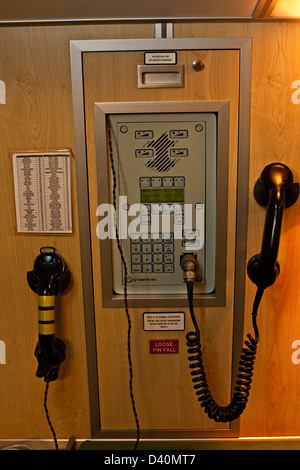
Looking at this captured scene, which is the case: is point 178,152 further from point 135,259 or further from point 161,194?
point 135,259

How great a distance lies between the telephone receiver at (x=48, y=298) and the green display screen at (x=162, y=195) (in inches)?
10.8

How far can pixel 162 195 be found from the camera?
745mm

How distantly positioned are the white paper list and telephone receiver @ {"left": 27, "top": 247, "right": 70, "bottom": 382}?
0.07 metres

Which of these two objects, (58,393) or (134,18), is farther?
(58,393)

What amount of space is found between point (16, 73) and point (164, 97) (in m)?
0.36

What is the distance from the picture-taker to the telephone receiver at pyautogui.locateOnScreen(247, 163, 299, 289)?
0.67m

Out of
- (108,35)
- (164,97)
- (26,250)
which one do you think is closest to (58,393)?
(26,250)

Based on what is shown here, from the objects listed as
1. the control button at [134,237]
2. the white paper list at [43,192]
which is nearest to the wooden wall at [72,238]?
the white paper list at [43,192]

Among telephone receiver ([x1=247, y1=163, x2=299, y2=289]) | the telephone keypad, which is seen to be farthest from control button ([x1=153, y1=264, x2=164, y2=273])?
telephone receiver ([x1=247, y1=163, x2=299, y2=289])

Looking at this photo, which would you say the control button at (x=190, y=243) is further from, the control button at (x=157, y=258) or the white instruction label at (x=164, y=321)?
the white instruction label at (x=164, y=321)

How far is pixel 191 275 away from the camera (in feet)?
2.36

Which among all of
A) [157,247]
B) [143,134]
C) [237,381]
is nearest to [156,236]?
[157,247]

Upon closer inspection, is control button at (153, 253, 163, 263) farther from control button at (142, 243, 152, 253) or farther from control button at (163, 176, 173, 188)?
control button at (163, 176, 173, 188)

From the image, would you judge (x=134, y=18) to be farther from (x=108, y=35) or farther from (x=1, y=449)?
(x=1, y=449)
